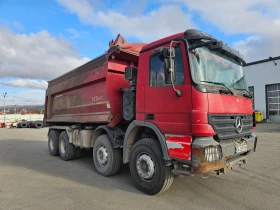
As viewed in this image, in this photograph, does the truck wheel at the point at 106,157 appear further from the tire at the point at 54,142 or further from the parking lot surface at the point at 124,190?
the tire at the point at 54,142

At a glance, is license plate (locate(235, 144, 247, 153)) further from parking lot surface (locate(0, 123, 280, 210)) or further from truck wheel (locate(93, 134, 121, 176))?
truck wheel (locate(93, 134, 121, 176))

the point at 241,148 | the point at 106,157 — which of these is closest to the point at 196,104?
the point at 241,148

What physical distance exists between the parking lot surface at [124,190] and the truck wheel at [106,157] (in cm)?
18

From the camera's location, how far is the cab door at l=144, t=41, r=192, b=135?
3.79 meters

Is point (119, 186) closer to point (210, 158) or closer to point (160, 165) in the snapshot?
point (160, 165)

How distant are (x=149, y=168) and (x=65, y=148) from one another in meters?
4.32

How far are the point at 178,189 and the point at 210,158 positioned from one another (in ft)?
4.31

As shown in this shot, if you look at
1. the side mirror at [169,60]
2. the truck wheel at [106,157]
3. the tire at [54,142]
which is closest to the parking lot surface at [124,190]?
the truck wheel at [106,157]

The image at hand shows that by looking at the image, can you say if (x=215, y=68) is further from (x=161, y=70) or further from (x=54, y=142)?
(x=54, y=142)

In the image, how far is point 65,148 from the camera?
304 inches

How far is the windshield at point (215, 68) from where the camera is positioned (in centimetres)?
383

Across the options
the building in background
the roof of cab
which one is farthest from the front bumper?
the building in background

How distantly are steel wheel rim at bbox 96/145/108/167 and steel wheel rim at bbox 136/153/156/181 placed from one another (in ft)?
4.57

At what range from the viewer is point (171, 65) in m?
3.78
